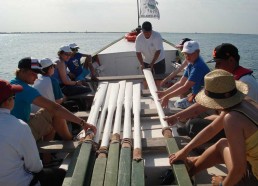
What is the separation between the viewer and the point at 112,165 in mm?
2900

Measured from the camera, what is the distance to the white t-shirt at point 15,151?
2.42 meters

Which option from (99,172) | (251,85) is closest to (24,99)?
(99,172)

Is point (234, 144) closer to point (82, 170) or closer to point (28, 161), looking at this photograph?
point (82, 170)

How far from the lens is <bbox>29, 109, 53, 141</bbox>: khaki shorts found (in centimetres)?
383

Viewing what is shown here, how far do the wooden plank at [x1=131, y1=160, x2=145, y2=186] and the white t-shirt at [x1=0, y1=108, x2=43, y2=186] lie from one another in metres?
0.86

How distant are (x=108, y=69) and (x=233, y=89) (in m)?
6.69

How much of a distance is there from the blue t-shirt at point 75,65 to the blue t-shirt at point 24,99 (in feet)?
10.9

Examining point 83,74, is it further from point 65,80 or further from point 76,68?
point 65,80

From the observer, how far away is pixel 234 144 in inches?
90.1

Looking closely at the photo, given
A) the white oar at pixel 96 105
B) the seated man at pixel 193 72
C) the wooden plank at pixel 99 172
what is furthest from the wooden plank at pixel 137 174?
the seated man at pixel 193 72

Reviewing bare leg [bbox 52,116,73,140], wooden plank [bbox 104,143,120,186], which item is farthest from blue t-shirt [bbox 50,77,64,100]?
wooden plank [bbox 104,143,120,186]

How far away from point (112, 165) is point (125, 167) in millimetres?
136

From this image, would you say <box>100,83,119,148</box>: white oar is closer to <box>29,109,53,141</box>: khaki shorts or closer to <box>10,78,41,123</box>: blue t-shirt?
<box>29,109,53,141</box>: khaki shorts

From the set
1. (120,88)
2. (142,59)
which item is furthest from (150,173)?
(142,59)
